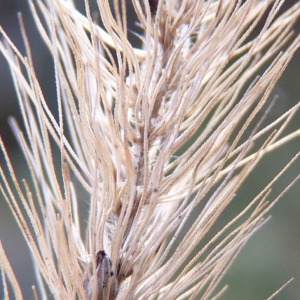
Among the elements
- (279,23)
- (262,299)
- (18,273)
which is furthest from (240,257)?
(279,23)

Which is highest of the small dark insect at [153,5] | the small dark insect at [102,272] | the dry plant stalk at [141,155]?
the small dark insect at [153,5]

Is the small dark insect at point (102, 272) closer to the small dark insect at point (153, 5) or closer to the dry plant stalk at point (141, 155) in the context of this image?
the dry plant stalk at point (141, 155)

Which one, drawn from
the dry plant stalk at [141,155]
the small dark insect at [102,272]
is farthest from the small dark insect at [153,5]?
the small dark insect at [102,272]

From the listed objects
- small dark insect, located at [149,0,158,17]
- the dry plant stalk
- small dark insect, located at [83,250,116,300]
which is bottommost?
small dark insect, located at [83,250,116,300]

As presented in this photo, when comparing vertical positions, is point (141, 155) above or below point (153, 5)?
below

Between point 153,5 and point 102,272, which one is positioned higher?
point 153,5

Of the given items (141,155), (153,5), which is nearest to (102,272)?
(141,155)

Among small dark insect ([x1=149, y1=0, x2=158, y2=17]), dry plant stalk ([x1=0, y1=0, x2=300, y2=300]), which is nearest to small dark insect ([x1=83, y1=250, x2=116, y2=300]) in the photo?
dry plant stalk ([x1=0, y1=0, x2=300, y2=300])

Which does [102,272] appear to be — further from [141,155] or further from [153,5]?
[153,5]

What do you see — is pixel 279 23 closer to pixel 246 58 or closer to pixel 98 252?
pixel 246 58

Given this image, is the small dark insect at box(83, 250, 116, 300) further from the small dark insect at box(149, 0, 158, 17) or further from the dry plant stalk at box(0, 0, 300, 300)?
the small dark insect at box(149, 0, 158, 17)

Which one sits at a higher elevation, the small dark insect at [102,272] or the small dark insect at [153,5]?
the small dark insect at [153,5]
